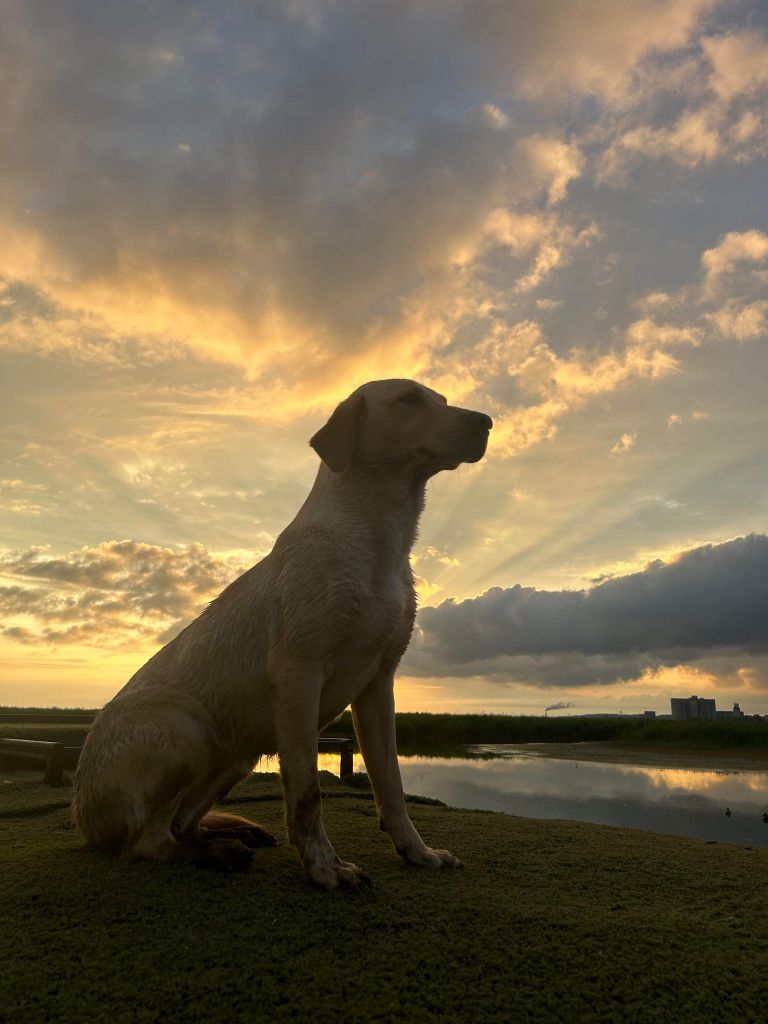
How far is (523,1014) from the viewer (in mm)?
2158

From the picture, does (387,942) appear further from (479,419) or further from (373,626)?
(479,419)

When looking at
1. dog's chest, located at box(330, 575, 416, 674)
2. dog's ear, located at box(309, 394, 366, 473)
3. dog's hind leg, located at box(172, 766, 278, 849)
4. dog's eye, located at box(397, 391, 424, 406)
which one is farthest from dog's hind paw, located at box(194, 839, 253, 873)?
dog's eye, located at box(397, 391, 424, 406)

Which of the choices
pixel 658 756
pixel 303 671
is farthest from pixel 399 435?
pixel 658 756

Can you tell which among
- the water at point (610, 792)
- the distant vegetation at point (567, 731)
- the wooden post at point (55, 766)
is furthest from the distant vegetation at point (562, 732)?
the wooden post at point (55, 766)

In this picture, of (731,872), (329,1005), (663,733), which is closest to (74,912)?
(329,1005)

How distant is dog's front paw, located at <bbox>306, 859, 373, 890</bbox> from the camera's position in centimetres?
328

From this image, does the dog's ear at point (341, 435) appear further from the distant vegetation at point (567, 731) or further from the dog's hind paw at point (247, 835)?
the distant vegetation at point (567, 731)

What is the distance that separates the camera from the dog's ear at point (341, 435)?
160 inches

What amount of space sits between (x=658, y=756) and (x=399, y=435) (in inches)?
708

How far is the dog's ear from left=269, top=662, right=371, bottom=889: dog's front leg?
124 cm

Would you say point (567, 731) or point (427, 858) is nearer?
point (427, 858)

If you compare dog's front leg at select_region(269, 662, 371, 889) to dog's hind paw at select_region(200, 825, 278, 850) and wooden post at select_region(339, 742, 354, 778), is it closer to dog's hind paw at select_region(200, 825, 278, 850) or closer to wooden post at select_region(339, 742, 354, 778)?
dog's hind paw at select_region(200, 825, 278, 850)

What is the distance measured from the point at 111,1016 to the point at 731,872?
3522 mm

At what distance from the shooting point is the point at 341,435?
4.07 metres
